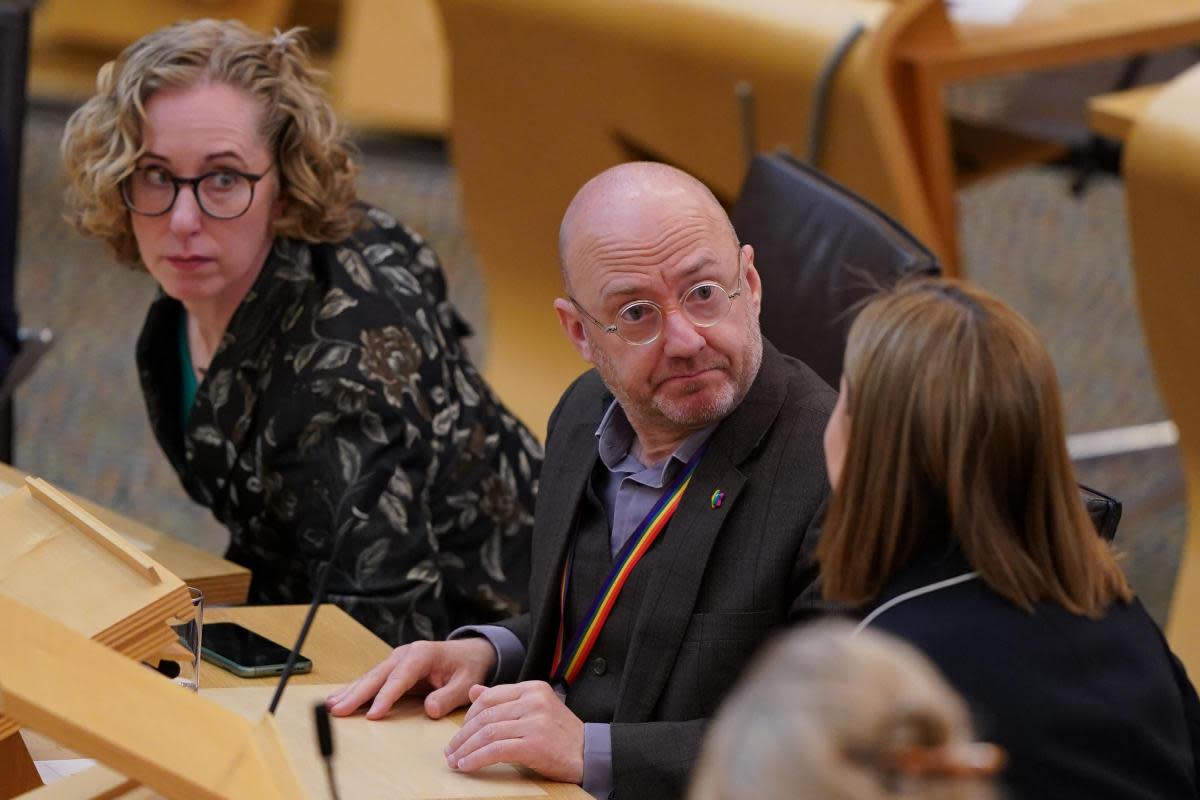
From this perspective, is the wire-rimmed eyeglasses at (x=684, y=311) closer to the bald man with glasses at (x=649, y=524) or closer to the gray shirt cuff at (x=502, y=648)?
the bald man with glasses at (x=649, y=524)

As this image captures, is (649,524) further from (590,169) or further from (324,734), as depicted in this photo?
(590,169)

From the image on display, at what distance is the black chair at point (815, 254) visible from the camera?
7.75ft

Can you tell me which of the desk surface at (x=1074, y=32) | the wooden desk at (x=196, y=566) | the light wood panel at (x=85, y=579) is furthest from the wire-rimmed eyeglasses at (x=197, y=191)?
the desk surface at (x=1074, y=32)

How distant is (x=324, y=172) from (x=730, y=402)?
0.90 m

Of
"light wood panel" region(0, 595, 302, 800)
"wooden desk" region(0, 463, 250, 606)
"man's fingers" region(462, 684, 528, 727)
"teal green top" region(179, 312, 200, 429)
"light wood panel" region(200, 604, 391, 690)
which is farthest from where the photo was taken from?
"teal green top" region(179, 312, 200, 429)

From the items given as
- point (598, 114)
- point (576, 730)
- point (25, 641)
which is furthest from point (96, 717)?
point (598, 114)

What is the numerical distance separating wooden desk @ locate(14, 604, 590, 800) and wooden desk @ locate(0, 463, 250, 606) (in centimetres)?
13

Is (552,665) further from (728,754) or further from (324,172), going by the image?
(728,754)

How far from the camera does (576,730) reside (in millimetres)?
1787

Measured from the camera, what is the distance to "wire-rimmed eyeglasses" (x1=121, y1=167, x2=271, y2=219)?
98.0 inches

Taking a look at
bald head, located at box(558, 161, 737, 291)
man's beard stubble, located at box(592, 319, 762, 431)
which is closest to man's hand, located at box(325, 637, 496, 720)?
man's beard stubble, located at box(592, 319, 762, 431)

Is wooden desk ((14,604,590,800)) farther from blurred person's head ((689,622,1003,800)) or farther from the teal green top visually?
blurred person's head ((689,622,1003,800))

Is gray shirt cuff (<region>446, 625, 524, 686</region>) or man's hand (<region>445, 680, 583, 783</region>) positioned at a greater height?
man's hand (<region>445, 680, 583, 783</region>)

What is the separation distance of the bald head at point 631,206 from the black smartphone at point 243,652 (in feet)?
1.80
